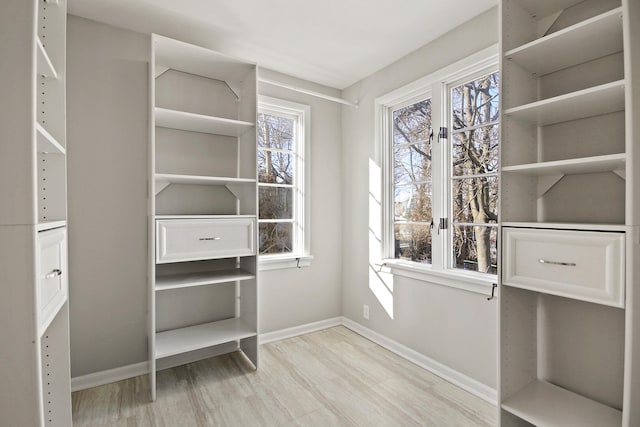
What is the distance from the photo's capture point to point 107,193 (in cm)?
224

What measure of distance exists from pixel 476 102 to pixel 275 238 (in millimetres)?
1997

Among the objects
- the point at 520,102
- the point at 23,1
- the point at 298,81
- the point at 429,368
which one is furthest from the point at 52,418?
the point at 298,81

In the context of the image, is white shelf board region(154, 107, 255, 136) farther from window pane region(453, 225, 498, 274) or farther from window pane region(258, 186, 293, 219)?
window pane region(453, 225, 498, 274)

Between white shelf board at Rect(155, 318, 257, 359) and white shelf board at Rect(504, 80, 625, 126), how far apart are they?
2.21m

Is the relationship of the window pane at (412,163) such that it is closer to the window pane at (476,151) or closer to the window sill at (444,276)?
the window pane at (476,151)

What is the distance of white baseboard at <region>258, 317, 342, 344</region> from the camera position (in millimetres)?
2918

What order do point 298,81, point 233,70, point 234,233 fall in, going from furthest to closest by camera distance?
point 298,81 < point 233,70 < point 234,233

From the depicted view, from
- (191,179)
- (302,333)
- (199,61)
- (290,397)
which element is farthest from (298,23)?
(302,333)

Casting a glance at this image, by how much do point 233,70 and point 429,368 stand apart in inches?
107

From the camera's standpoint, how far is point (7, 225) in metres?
0.88

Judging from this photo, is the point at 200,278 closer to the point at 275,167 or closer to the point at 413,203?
the point at 275,167

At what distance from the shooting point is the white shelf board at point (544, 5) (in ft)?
5.23

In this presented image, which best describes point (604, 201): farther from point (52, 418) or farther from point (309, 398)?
point (52, 418)

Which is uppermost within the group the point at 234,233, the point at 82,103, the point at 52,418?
the point at 82,103
